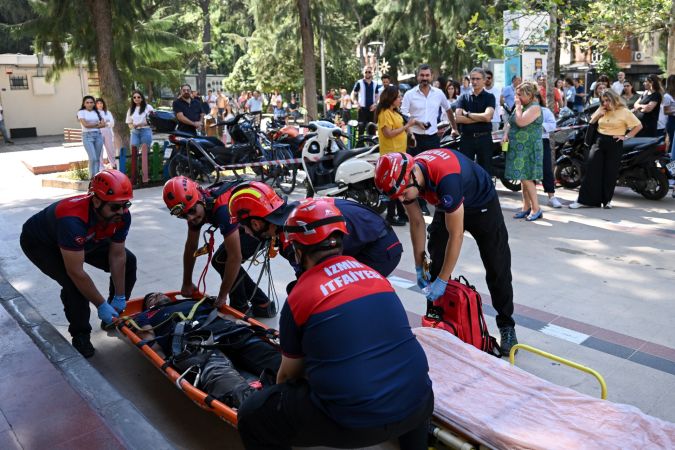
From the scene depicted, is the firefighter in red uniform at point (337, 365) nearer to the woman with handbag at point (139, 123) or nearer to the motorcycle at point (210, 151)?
the motorcycle at point (210, 151)

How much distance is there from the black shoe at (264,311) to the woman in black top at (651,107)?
26.7 feet

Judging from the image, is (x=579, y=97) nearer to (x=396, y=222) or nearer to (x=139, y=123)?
(x=396, y=222)

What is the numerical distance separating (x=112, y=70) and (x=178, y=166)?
4163mm

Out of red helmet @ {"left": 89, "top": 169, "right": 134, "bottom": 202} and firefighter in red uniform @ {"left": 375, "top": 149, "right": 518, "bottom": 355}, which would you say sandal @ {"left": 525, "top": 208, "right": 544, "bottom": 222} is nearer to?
firefighter in red uniform @ {"left": 375, "top": 149, "right": 518, "bottom": 355}

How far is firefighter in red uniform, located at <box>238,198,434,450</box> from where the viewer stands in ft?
8.05

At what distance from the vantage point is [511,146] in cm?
848

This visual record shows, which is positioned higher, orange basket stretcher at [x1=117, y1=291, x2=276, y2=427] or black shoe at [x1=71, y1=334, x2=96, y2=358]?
orange basket stretcher at [x1=117, y1=291, x2=276, y2=427]

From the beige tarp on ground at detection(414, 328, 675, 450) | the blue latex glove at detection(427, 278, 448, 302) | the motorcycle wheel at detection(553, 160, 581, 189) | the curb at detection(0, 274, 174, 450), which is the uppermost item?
the motorcycle wheel at detection(553, 160, 581, 189)

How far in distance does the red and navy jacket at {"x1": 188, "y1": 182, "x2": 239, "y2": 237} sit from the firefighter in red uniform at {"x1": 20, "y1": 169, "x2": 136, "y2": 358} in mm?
540

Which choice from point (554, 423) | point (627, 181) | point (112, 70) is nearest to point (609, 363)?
point (554, 423)

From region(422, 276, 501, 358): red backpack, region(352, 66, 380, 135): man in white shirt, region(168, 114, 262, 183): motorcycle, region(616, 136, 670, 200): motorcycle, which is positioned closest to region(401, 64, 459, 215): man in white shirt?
region(616, 136, 670, 200): motorcycle

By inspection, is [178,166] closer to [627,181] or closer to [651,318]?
[627,181]

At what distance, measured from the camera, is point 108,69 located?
1407cm

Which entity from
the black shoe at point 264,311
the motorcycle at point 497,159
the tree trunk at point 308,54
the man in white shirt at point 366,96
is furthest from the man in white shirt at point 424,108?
the tree trunk at point 308,54
